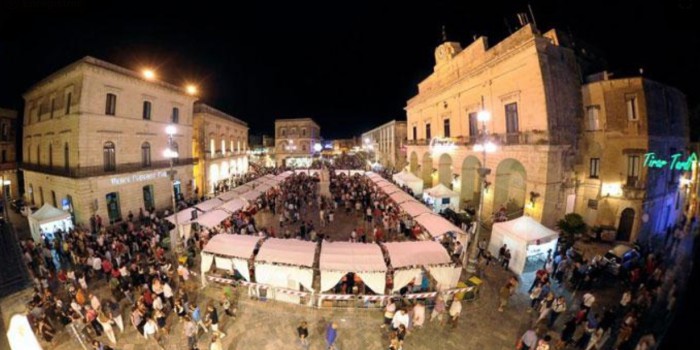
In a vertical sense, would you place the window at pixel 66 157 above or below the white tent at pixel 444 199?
above

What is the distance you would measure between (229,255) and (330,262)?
12.8 feet

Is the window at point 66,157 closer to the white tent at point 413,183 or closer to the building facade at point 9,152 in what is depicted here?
the building facade at point 9,152

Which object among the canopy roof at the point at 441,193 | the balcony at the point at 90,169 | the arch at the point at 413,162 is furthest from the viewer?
the arch at the point at 413,162

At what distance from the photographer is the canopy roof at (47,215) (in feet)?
46.7

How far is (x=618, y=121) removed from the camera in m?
15.2

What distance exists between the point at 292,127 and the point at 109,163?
149 feet

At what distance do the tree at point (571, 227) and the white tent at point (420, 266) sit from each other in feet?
30.8

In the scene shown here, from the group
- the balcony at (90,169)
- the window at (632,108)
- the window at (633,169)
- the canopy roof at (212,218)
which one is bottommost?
the canopy roof at (212,218)

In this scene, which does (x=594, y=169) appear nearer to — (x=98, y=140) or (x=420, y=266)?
(x=420, y=266)

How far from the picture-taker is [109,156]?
729 inches

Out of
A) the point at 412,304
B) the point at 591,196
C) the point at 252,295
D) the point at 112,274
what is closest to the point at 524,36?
the point at 591,196

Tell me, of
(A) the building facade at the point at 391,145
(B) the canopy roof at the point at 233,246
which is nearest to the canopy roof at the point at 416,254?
(B) the canopy roof at the point at 233,246

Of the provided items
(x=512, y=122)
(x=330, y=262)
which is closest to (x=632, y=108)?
(x=512, y=122)

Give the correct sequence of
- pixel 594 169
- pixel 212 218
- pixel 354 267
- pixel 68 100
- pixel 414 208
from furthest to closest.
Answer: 1. pixel 68 100
2. pixel 594 169
3. pixel 414 208
4. pixel 212 218
5. pixel 354 267
